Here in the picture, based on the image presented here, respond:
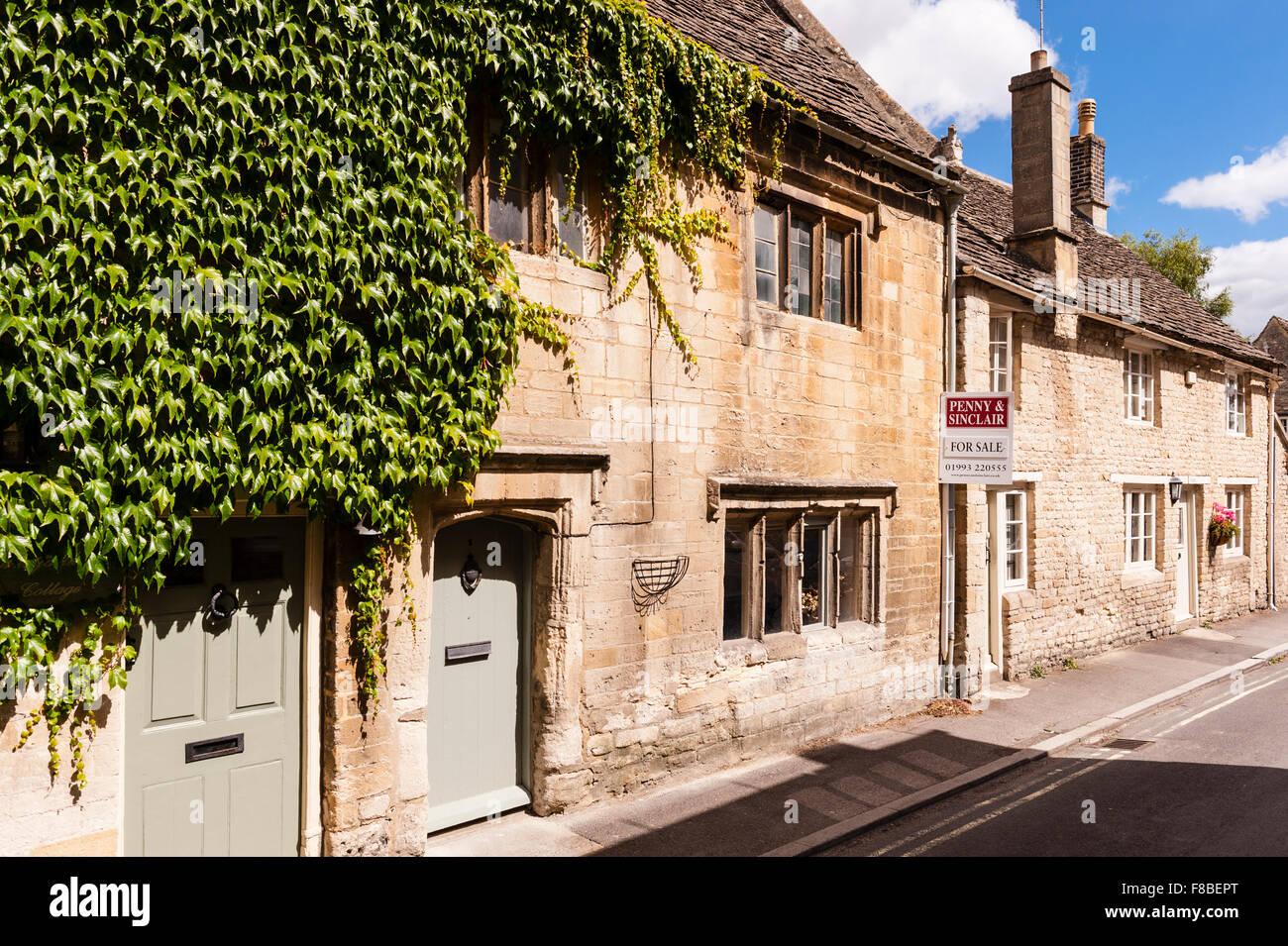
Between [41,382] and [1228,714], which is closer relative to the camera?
[41,382]

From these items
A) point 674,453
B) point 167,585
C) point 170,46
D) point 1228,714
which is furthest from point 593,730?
point 1228,714

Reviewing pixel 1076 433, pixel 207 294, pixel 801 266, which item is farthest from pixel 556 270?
pixel 1076 433

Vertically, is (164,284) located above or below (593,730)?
above

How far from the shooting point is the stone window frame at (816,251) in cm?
875

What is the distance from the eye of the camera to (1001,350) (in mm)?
12672

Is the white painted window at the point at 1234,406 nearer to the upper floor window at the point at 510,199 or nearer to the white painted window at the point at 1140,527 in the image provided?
the white painted window at the point at 1140,527

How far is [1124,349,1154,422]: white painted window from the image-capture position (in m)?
15.6

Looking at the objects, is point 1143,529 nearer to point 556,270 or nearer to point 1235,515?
point 1235,515

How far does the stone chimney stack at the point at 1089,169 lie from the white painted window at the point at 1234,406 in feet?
15.0

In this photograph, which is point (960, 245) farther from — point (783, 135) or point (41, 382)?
point (41, 382)

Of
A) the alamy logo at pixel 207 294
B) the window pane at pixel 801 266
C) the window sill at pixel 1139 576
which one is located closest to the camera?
the alamy logo at pixel 207 294

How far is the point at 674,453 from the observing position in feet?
25.3

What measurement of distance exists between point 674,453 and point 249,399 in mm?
3719

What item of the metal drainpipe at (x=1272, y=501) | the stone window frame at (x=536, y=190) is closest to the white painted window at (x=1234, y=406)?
the metal drainpipe at (x=1272, y=501)
